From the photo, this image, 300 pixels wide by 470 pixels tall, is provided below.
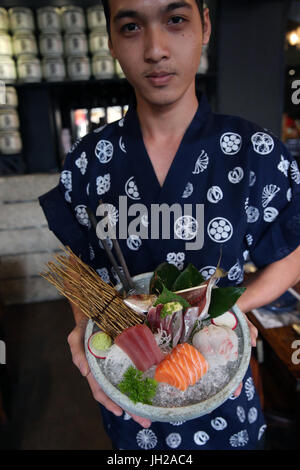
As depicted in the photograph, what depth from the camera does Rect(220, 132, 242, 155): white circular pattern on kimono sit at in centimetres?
99

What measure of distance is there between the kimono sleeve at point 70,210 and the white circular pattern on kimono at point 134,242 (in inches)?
7.1

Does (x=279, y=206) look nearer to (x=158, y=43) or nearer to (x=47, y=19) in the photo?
(x=158, y=43)

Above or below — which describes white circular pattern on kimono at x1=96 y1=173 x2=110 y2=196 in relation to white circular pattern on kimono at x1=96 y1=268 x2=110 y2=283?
above

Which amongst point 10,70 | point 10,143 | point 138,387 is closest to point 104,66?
point 10,70

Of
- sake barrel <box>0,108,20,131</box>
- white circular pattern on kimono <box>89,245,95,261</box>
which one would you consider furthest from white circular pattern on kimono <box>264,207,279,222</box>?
sake barrel <box>0,108,20,131</box>

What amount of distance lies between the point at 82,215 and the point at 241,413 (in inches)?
31.4

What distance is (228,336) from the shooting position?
75cm

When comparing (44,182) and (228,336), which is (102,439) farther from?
(44,182)

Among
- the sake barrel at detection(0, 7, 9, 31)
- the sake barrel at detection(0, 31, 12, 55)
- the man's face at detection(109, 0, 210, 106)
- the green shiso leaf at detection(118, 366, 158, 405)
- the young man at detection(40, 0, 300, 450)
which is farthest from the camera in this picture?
the sake barrel at detection(0, 7, 9, 31)

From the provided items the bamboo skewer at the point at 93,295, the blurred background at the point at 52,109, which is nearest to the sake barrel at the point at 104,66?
the blurred background at the point at 52,109

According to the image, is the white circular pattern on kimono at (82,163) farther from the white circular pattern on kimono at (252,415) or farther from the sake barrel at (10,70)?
the sake barrel at (10,70)

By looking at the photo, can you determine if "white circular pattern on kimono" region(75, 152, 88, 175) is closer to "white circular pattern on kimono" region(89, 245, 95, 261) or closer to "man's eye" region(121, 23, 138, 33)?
"white circular pattern on kimono" region(89, 245, 95, 261)

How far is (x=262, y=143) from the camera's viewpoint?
0.96 meters
